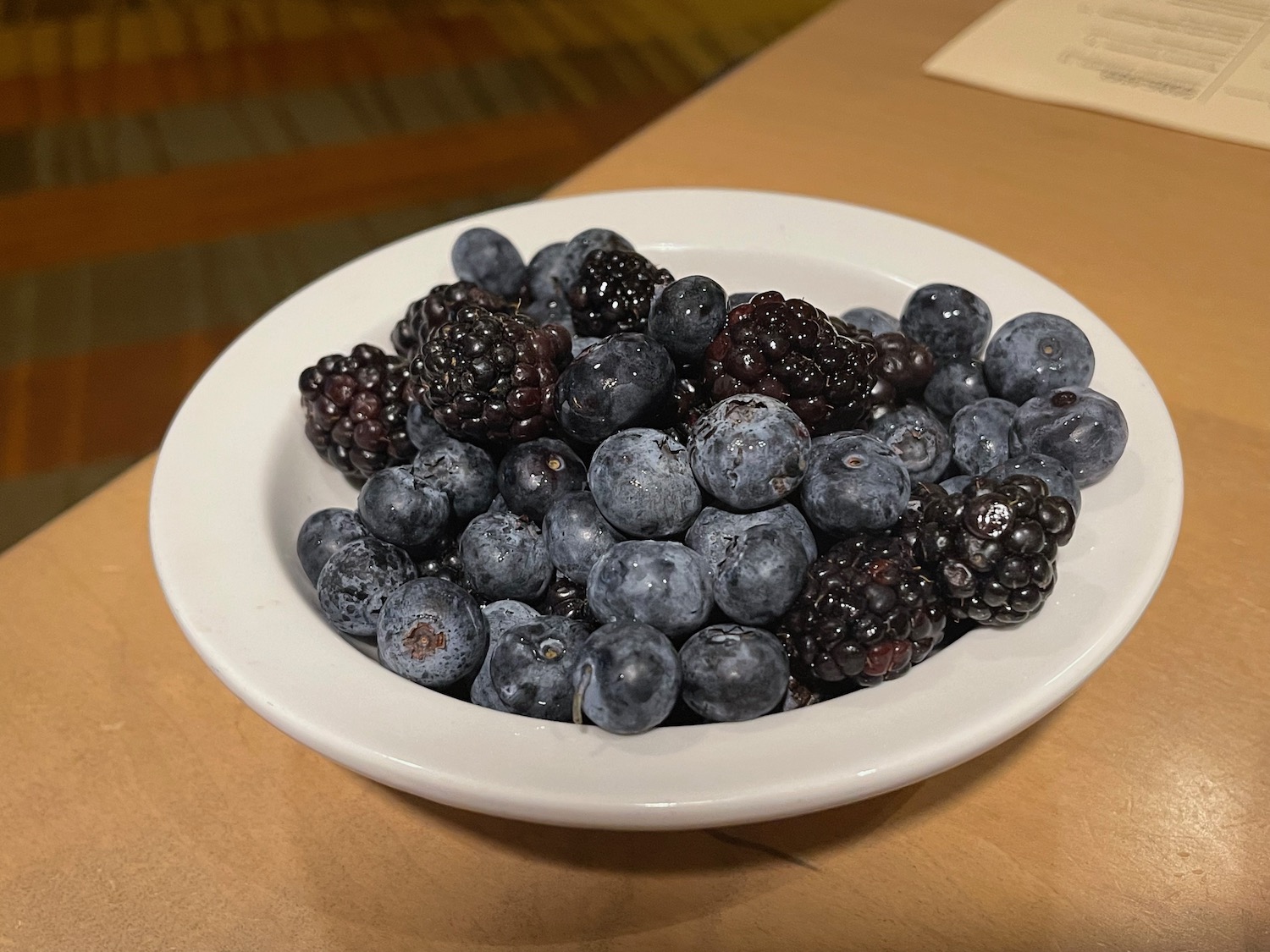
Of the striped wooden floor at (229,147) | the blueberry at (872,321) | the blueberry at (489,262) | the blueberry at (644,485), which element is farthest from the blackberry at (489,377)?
the striped wooden floor at (229,147)

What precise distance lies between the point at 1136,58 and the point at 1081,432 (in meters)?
1.35

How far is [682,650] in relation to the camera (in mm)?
764

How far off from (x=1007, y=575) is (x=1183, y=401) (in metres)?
0.68

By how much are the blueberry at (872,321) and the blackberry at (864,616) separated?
32 centimetres

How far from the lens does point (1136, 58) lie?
1.85 m

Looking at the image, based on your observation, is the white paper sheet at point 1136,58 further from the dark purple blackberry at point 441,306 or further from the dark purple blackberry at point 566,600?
the dark purple blackberry at point 566,600

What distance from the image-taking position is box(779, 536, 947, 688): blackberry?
2.38 ft

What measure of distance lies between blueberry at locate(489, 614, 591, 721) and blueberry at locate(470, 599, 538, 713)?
0.01m

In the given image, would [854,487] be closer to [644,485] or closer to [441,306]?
A: [644,485]

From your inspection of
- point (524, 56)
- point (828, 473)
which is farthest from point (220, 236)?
point (828, 473)

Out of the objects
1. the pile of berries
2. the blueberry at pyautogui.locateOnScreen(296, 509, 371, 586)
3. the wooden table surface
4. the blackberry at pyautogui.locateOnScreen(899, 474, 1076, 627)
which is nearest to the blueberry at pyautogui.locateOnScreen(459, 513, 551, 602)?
the pile of berries

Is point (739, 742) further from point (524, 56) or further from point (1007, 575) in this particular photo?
point (524, 56)

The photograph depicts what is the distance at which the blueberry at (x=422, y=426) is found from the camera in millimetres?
956

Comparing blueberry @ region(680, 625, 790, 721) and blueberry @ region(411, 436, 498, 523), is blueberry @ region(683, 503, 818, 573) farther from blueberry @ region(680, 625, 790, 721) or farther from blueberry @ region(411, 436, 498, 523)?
blueberry @ region(411, 436, 498, 523)
